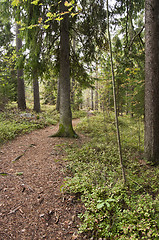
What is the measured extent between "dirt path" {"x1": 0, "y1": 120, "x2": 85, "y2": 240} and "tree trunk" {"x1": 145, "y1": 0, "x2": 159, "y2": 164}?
8.95 ft

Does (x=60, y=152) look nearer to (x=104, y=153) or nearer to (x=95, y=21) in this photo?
(x=104, y=153)

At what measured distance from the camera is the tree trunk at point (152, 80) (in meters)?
4.10

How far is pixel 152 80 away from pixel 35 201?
4.19 metres

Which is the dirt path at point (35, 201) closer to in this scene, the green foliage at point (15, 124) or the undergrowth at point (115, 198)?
the undergrowth at point (115, 198)

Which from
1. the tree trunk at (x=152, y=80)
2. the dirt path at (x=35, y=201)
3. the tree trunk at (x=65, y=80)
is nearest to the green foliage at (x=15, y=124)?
the dirt path at (x=35, y=201)

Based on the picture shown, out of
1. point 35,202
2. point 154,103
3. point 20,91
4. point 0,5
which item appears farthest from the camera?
point 20,91

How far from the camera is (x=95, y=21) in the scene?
619cm

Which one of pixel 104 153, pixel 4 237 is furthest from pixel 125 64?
pixel 4 237

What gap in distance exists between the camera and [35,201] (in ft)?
9.58

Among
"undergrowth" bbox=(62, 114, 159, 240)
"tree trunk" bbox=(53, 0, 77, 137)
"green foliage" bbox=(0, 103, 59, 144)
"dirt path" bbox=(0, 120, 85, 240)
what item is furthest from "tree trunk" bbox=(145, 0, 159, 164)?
"green foliage" bbox=(0, 103, 59, 144)

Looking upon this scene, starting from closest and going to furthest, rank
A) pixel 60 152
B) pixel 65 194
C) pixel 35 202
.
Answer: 1. pixel 35 202
2. pixel 65 194
3. pixel 60 152

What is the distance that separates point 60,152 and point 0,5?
6.27m

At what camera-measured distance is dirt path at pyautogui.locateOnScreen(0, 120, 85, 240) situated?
7.69 feet

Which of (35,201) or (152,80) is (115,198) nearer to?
(35,201)
